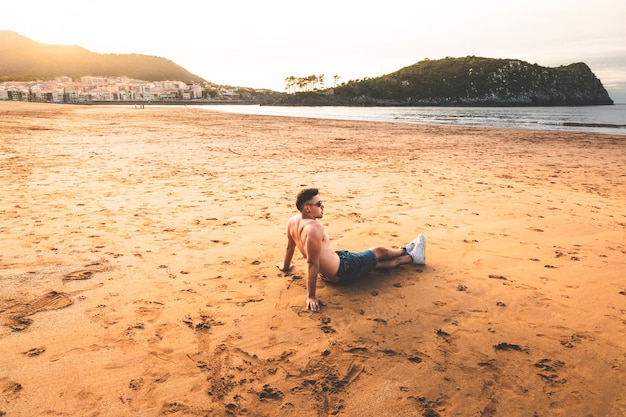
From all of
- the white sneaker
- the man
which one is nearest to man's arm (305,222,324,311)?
the man

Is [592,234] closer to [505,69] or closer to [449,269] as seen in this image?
[449,269]

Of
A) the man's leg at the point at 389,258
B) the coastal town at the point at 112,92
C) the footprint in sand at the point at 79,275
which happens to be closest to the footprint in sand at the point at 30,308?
the footprint in sand at the point at 79,275

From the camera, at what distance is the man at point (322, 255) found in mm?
3369

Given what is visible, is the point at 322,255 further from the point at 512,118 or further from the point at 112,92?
the point at 112,92

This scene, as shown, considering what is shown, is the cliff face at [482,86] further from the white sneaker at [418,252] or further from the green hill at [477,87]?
the white sneaker at [418,252]

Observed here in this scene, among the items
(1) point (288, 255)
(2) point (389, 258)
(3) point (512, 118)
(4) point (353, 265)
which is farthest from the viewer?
(3) point (512, 118)

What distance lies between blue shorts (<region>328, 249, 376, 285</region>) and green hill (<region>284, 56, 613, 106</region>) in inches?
4780

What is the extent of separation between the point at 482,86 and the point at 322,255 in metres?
142

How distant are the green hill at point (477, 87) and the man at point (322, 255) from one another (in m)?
121

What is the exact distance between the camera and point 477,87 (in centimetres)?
12544

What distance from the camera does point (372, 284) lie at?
3859mm

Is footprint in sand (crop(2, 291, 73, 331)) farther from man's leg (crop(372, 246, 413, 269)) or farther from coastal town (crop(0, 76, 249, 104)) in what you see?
coastal town (crop(0, 76, 249, 104))

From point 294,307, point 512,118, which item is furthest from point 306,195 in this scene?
point 512,118

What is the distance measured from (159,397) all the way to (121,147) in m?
12.8
